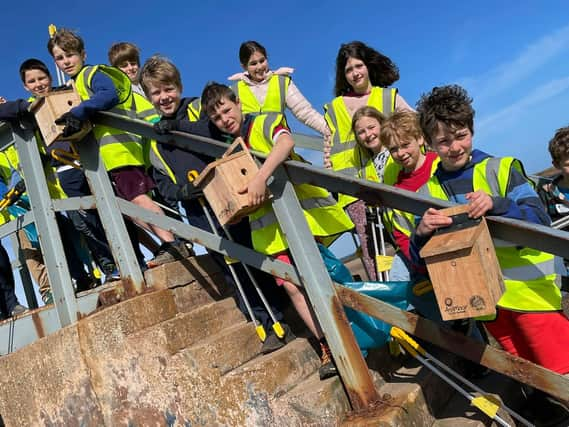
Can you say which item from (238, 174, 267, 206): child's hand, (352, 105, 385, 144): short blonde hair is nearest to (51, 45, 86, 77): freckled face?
(352, 105, 385, 144): short blonde hair

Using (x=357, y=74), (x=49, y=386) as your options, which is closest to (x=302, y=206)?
(x=357, y=74)

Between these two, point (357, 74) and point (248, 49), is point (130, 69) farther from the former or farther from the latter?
point (357, 74)

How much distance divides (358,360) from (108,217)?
1.90 m

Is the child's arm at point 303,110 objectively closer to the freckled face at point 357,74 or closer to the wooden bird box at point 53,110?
the freckled face at point 357,74

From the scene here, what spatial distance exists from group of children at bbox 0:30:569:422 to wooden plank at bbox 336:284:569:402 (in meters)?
0.11

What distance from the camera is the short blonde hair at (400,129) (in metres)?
3.08

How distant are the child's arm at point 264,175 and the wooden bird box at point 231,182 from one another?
0.09ft

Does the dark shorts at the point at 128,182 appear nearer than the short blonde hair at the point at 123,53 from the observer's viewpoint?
Yes

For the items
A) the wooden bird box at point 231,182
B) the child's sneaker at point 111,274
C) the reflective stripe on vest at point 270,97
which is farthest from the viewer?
the child's sneaker at point 111,274

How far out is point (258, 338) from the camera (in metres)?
3.31

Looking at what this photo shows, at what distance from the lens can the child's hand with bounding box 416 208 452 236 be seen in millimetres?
2041

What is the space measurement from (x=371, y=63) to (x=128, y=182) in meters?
1.97

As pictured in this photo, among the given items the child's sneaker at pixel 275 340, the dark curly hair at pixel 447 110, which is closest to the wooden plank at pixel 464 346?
the child's sneaker at pixel 275 340

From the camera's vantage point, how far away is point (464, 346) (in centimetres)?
235
